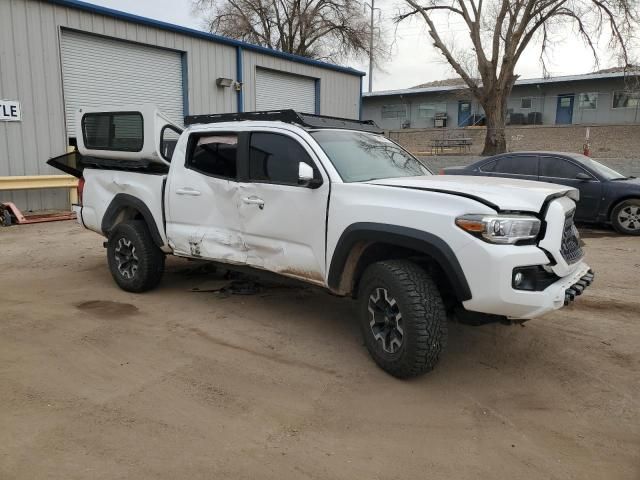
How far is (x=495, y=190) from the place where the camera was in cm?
374

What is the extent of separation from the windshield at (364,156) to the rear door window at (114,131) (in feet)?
7.45

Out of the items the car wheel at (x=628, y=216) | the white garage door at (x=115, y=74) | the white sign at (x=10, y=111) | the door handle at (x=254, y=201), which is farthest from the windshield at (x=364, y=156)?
the white sign at (x=10, y=111)

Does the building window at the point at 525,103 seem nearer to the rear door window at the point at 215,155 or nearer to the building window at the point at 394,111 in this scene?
the building window at the point at 394,111

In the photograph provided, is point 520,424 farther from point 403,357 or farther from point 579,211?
point 579,211

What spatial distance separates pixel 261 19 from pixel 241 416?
117ft

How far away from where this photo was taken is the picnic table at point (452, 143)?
103 feet

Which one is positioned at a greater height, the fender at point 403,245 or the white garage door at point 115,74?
the white garage door at point 115,74

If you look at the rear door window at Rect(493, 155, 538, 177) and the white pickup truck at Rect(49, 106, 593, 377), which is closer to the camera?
the white pickup truck at Rect(49, 106, 593, 377)

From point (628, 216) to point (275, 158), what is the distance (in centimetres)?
761

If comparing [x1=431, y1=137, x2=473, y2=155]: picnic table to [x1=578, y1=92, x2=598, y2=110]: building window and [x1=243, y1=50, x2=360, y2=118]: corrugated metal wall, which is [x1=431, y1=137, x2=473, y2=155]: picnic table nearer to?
[x1=578, y1=92, x2=598, y2=110]: building window

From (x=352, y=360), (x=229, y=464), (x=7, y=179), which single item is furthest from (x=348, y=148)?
(x=7, y=179)

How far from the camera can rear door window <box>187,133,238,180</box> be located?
16.7 feet

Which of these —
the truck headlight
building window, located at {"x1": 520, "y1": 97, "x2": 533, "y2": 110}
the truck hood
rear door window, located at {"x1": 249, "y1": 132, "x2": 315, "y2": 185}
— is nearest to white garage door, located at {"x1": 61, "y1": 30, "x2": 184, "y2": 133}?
rear door window, located at {"x1": 249, "y1": 132, "x2": 315, "y2": 185}

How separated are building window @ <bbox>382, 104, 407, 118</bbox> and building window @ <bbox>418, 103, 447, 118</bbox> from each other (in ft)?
3.76
